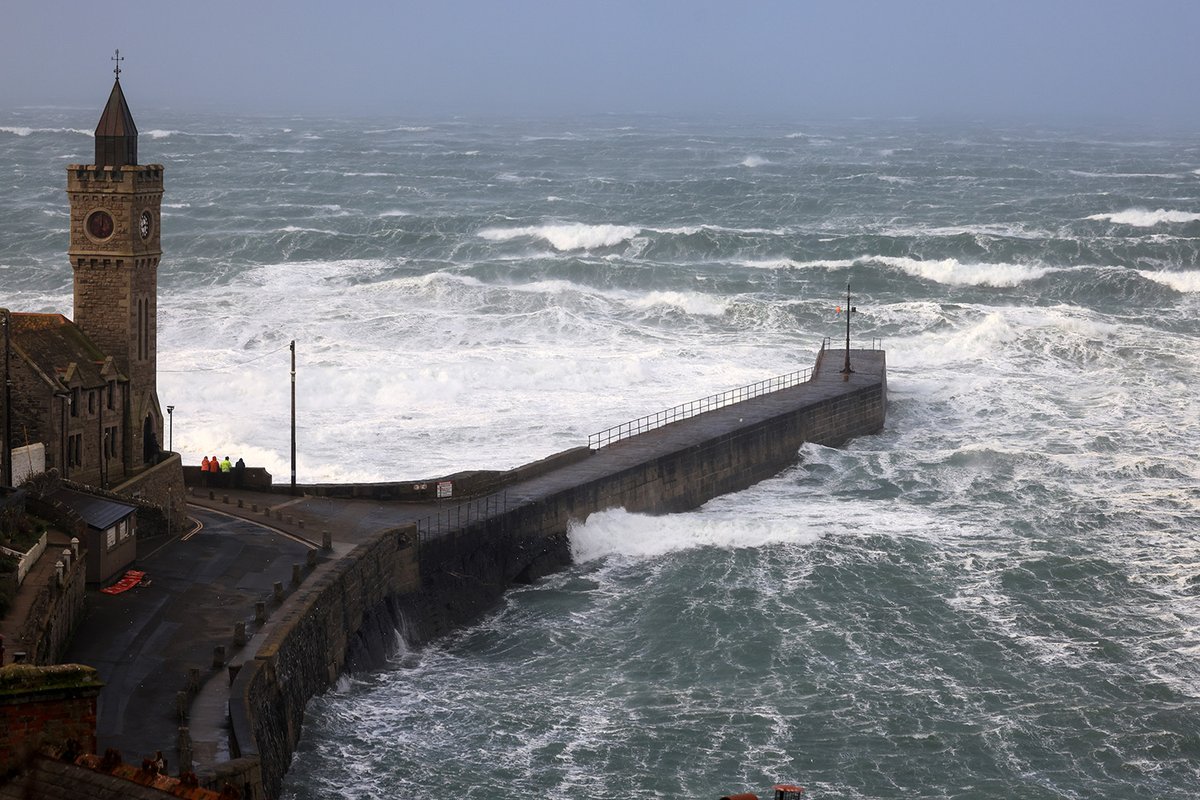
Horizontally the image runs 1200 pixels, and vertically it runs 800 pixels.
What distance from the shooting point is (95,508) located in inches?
1246

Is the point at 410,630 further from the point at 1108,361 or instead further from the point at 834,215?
the point at 834,215

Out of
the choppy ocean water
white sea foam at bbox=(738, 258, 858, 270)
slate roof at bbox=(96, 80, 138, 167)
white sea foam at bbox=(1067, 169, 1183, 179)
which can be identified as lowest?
the choppy ocean water

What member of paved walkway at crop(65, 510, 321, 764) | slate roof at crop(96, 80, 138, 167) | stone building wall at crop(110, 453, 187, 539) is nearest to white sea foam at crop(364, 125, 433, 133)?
slate roof at crop(96, 80, 138, 167)

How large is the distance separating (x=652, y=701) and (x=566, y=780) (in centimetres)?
342

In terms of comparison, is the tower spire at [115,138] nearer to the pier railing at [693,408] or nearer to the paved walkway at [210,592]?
the paved walkway at [210,592]

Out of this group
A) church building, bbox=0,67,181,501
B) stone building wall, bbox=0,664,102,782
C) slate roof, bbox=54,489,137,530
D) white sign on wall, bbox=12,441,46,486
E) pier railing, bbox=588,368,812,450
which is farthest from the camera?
pier railing, bbox=588,368,812,450

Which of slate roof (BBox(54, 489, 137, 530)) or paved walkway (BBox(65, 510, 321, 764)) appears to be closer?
paved walkway (BBox(65, 510, 321, 764))

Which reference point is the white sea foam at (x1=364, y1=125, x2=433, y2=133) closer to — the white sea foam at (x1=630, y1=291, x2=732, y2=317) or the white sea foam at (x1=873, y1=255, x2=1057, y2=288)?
the white sea foam at (x1=873, y1=255, x2=1057, y2=288)

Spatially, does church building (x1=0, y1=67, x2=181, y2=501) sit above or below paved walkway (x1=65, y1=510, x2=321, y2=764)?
above

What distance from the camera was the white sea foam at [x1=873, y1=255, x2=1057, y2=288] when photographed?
76.1m

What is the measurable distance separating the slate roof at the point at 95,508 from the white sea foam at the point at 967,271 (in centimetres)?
4928

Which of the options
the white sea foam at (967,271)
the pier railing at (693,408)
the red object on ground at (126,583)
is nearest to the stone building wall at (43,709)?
the red object on ground at (126,583)

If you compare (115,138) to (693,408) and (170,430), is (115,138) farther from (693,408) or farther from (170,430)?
(693,408)

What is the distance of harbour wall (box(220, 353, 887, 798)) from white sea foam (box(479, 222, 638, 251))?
38.3 m
